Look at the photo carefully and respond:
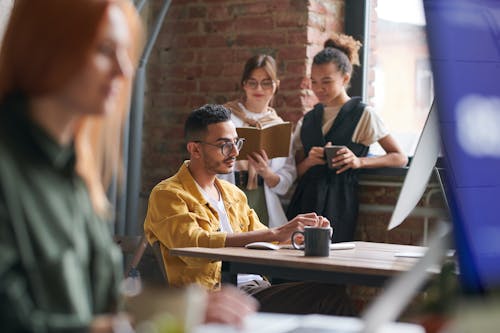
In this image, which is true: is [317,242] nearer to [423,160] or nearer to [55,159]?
[423,160]

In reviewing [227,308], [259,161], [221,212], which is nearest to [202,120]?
[221,212]

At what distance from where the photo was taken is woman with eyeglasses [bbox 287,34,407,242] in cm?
487

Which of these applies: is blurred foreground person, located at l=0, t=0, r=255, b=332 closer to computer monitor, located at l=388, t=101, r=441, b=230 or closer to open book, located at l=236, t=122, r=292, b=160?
computer monitor, located at l=388, t=101, r=441, b=230

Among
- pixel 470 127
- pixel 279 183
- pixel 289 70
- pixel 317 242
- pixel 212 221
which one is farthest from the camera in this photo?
pixel 289 70

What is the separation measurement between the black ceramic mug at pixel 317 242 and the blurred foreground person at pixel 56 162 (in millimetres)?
1895

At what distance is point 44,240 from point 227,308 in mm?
264

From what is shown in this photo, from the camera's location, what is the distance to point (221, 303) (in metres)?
1.19

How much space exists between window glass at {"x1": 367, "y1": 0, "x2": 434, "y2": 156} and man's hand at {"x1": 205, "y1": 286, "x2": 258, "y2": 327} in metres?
4.22

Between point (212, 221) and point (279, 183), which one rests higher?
point (212, 221)

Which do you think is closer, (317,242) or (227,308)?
(227,308)

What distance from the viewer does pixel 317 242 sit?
3.06 meters

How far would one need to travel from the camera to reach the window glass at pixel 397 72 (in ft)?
17.6

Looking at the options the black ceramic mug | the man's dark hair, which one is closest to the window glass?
the man's dark hair

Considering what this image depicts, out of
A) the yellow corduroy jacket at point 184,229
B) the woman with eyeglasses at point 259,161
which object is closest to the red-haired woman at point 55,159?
the yellow corduroy jacket at point 184,229
